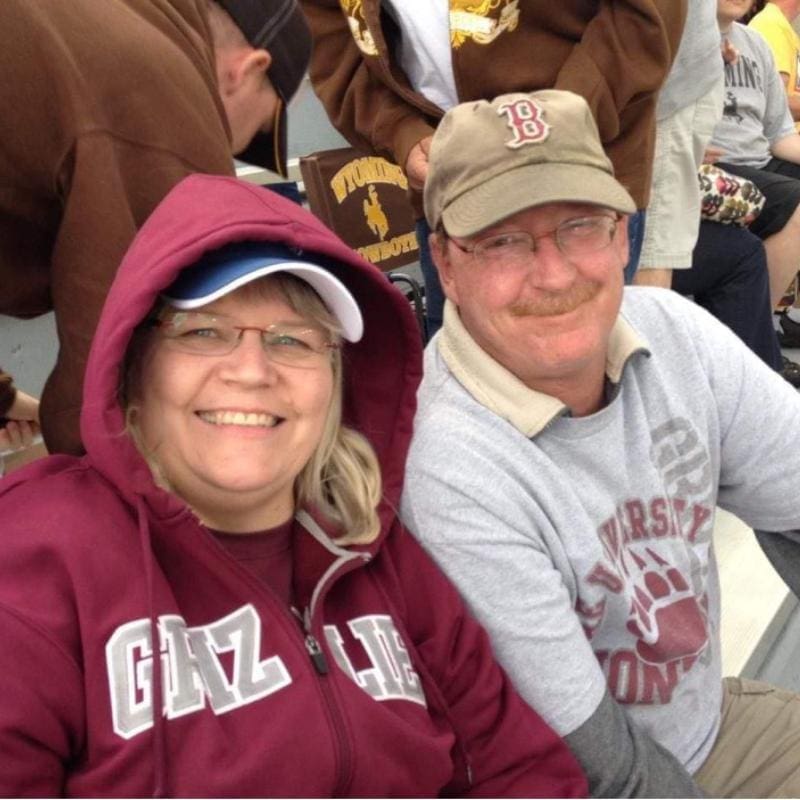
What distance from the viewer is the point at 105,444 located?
110cm

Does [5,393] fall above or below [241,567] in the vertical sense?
below

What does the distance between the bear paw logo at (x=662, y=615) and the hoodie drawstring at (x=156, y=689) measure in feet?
2.16

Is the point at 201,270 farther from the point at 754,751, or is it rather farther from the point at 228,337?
the point at 754,751

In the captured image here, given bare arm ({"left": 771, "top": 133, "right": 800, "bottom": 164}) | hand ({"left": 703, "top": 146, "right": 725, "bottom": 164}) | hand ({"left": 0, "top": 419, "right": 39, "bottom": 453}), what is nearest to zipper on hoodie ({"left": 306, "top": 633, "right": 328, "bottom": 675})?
hand ({"left": 0, "top": 419, "right": 39, "bottom": 453})

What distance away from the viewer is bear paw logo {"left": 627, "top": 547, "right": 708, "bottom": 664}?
1.43 meters

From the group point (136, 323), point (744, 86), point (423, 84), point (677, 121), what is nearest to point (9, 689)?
point (136, 323)

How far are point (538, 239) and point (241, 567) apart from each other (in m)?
0.61

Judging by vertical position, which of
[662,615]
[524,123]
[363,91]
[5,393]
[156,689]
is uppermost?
[524,123]

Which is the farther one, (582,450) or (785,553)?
(785,553)

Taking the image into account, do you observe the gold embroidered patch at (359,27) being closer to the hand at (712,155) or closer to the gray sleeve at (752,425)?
→ the gray sleeve at (752,425)

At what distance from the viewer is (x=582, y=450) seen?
4.70ft

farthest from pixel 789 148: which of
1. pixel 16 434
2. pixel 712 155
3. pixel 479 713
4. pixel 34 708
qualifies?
pixel 34 708

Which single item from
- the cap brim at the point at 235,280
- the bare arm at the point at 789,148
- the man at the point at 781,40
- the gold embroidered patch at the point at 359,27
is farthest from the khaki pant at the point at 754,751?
the man at the point at 781,40

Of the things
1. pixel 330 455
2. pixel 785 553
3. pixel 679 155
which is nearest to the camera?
pixel 330 455
